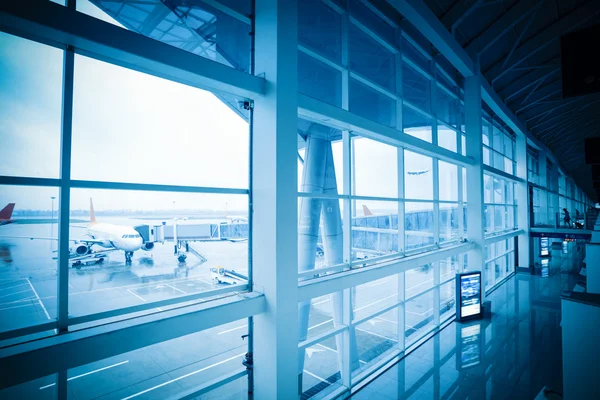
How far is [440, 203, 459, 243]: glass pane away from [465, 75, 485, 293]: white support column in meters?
0.45

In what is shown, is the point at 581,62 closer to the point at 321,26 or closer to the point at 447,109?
the point at 321,26

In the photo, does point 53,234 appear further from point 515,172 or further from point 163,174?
point 515,172

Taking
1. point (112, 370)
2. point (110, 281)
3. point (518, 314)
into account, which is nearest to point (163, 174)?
point (110, 281)

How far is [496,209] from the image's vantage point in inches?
606

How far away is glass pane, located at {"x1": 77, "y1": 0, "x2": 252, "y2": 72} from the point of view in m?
4.10

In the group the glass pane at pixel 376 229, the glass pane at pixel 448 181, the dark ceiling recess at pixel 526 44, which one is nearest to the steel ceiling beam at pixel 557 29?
the dark ceiling recess at pixel 526 44

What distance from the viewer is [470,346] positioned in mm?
8203

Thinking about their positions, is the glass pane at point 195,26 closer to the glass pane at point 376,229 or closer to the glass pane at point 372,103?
the glass pane at point 372,103

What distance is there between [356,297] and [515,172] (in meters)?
13.2

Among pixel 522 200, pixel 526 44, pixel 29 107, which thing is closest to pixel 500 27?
pixel 526 44

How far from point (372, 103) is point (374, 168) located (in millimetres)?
2690

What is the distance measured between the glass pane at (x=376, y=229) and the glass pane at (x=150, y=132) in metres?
3.65

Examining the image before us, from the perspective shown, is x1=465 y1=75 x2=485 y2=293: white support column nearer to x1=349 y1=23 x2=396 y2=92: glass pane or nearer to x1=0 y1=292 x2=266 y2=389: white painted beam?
x1=349 y1=23 x2=396 y2=92: glass pane

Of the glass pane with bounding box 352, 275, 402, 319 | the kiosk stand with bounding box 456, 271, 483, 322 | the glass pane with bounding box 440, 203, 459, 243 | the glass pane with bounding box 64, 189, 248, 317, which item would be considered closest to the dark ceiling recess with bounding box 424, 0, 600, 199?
the glass pane with bounding box 440, 203, 459, 243
